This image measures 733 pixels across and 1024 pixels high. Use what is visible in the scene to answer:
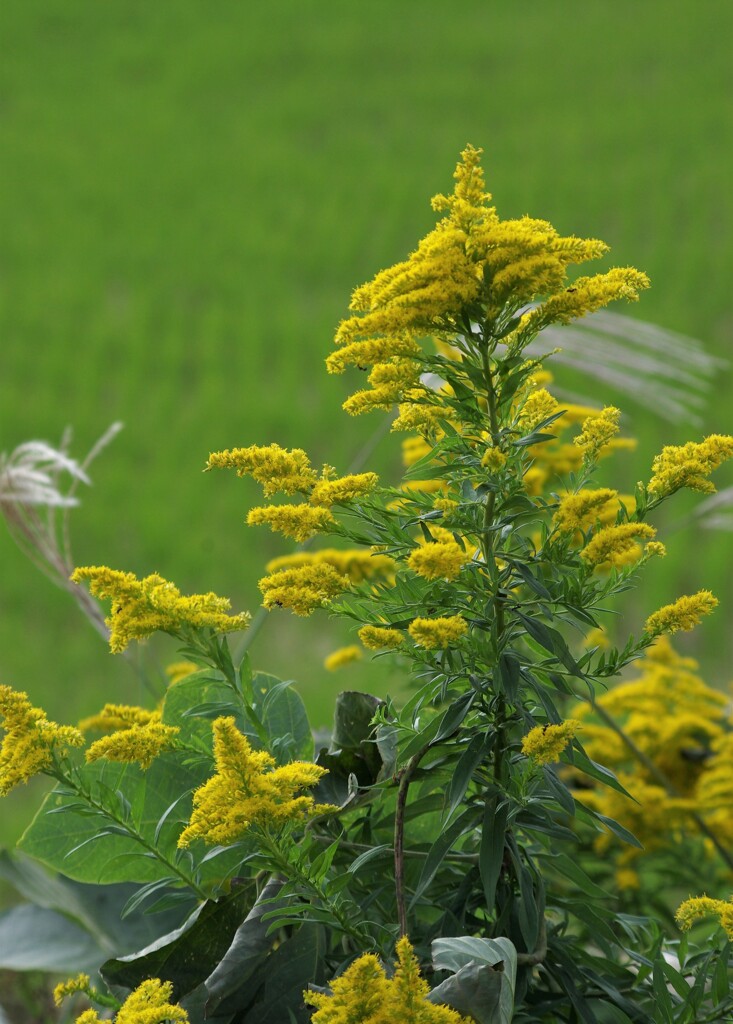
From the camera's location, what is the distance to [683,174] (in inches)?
354

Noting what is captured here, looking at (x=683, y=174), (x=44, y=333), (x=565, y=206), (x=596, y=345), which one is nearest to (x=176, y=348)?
(x=44, y=333)

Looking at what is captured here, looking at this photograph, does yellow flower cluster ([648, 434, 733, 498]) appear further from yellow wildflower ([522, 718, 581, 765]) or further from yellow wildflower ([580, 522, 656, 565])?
yellow wildflower ([522, 718, 581, 765])

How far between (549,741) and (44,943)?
45.3 inches

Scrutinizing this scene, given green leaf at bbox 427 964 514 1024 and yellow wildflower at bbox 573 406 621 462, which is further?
yellow wildflower at bbox 573 406 621 462

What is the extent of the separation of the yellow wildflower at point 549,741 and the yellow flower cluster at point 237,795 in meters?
0.22

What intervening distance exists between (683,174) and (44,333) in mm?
5028

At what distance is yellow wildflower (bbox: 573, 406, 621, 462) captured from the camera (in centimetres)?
129

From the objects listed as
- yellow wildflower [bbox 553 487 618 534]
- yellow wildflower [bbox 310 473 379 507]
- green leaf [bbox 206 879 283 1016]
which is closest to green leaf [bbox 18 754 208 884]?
green leaf [bbox 206 879 283 1016]

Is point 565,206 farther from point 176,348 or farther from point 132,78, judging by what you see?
point 132,78

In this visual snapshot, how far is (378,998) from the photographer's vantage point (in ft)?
3.33

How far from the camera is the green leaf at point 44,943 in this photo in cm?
183

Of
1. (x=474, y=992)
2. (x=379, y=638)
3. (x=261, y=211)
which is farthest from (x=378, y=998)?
(x=261, y=211)

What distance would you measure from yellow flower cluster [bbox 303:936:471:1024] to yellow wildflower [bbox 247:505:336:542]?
43cm

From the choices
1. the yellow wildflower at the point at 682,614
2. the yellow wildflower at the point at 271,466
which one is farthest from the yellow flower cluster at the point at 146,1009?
the yellow wildflower at the point at 682,614
